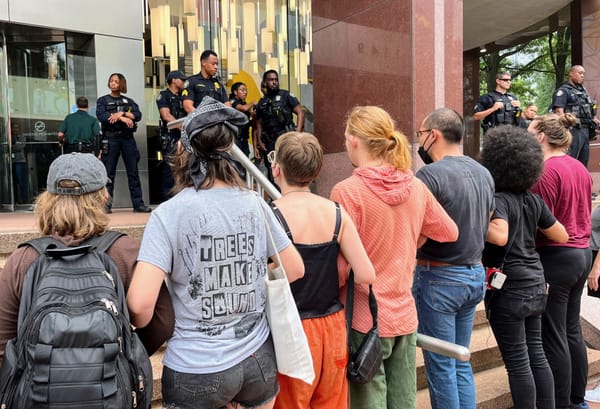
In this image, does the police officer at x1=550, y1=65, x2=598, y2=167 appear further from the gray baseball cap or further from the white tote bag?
the gray baseball cap

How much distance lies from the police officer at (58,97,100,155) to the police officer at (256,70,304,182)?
2490 mm

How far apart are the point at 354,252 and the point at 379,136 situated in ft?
1.93

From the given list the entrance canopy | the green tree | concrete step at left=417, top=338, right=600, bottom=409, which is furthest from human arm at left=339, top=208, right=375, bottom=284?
the green tree

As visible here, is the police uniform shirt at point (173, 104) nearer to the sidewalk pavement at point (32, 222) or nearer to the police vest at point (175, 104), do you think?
the police vest at point (175, 104)

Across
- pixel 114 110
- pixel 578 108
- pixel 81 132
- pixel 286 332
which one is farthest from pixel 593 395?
pixel 81 132

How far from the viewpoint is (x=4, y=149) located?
9.58 m

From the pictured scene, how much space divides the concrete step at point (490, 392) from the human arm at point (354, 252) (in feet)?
5.69

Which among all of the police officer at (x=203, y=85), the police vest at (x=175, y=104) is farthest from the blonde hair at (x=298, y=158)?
the police vest at (x=175, y=104)

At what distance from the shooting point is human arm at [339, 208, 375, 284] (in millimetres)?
2281

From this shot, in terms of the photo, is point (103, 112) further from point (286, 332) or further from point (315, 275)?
point (286, 332)

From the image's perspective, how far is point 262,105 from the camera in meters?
8.71

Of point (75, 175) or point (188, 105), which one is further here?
point (188, 105)

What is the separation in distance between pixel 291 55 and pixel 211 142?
12.4m

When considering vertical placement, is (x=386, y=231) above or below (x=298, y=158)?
below
